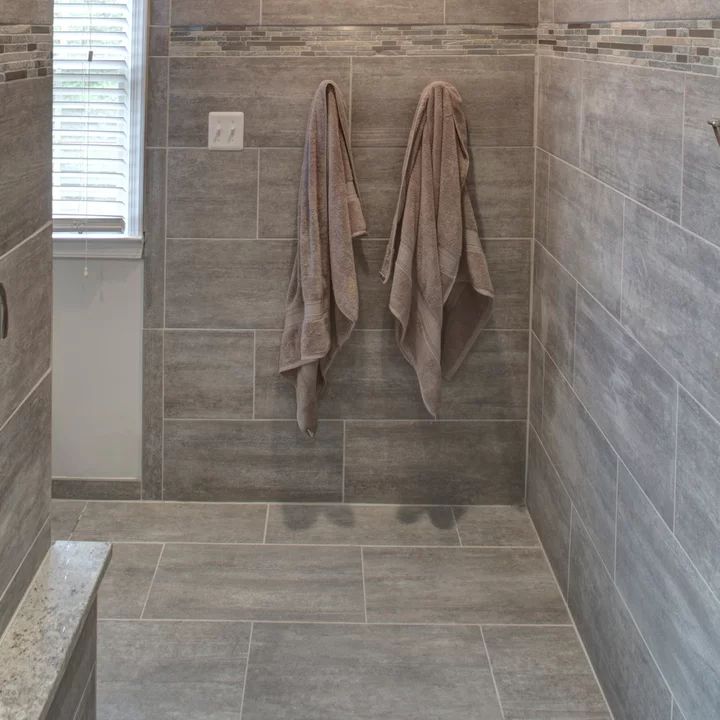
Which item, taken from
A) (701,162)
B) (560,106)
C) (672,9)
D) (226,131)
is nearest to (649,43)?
(672,9)

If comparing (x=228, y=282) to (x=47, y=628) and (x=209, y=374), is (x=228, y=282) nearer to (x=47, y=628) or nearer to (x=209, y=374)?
(x=209, y=374)

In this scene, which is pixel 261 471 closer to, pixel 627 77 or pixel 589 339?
pixel 589 339

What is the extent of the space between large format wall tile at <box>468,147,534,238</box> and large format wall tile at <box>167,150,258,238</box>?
72 cm

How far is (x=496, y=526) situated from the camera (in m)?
3.83

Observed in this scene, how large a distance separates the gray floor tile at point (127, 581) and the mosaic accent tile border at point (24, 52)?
1.67 metres

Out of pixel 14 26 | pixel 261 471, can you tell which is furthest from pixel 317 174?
pixel 14 26

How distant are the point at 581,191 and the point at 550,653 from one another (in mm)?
1212

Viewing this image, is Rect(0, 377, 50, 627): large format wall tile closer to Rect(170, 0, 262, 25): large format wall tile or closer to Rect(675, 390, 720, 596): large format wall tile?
Rect(675, 390, 720, 596): large format wall tile

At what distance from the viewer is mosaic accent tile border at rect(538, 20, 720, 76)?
2.09m

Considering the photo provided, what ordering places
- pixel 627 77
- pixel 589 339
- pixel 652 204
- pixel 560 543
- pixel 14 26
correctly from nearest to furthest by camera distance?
pixel 14 26 → pixel 652 204 → pixel 627 77 → pixel 589 339 → pixel 560 543

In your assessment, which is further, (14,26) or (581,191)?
(581,191)

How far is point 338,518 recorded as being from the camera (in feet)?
12.7

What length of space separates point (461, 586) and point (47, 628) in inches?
66.5

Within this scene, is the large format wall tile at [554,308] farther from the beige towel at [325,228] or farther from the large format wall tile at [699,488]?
the large format wall tile at [699,488]
